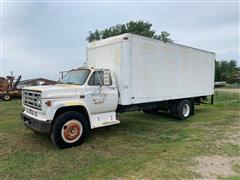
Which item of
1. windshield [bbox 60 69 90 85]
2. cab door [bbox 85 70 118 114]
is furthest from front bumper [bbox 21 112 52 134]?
windshield [bbox 60 69 90 85]

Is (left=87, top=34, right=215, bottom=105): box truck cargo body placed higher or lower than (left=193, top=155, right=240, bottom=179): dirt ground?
higher

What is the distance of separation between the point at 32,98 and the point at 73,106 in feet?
3.80

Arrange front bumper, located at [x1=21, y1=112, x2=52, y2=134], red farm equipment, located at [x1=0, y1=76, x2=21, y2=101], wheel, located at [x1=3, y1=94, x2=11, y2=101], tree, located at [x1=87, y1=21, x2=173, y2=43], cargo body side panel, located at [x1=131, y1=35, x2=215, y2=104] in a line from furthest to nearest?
tree, located at [x1=87, y1=21, x2=173, y2=43]
red farm equipment, located at [x1=0, y1=76, x2=21, y2=101]
wheel, located at [x1=3, y1=94, x2=11, y2=101]
cargo body side panel, located at [x1=131, y1=35, x2=215, y2=104]
front bumper, located at [x1=21, y1=112, x2=52, y2=134]

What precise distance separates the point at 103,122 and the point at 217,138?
349 cm

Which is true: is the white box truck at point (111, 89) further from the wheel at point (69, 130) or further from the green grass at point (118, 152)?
the green grass at point (118, 152)

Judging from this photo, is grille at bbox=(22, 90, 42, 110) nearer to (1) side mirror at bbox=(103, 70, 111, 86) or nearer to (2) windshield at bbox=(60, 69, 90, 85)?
(2) windshield at bbox=(60, 69, 90, 85)

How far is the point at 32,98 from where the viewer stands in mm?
6453

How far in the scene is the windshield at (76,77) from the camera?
6.98 metres

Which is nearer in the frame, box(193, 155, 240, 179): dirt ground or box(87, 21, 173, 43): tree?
box(193, 155, 240, 179): dirt ground

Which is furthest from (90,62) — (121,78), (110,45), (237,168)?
(237,168)

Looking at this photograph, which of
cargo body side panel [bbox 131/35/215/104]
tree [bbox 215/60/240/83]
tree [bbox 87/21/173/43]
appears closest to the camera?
cargo body side panel [bbox 131/35/215/104]

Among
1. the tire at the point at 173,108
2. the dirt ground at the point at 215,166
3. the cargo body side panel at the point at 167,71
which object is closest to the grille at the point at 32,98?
the cargo body side panel at the point at 167,71

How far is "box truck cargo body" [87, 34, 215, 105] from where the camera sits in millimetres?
7445

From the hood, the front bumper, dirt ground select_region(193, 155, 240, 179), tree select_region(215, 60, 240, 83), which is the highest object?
tree select_region(215, 60, 240, 83)
